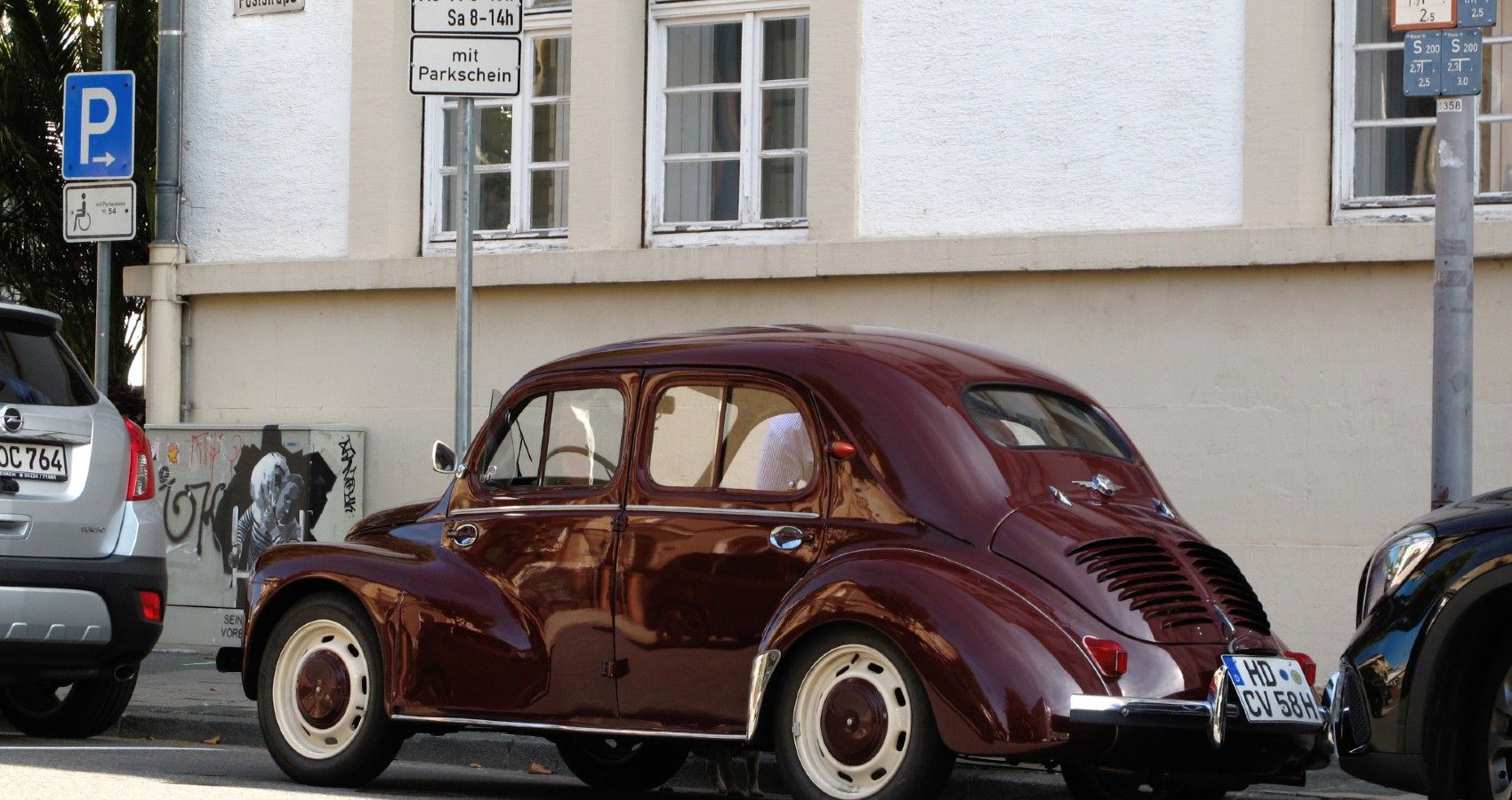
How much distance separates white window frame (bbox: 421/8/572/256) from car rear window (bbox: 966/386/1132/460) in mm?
7103

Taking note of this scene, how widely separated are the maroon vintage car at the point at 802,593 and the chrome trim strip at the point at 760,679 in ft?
0.04

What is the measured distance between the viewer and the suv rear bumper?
859 cm

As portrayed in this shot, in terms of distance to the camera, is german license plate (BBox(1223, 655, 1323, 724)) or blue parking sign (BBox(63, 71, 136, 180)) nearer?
german license plate (BBox(1223, 655, 1323, 724))

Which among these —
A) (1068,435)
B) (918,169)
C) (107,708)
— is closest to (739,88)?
(918,169)

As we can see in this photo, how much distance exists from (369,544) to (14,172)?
10.8 metres

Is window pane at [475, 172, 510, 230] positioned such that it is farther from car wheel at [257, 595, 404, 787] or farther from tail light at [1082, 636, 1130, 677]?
tail light at [1082, 636, 1130, 677]

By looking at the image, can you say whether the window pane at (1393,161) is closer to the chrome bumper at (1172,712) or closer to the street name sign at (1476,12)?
the street name sign at (1476,12)

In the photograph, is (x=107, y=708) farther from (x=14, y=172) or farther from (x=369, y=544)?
(x=14, y=172)

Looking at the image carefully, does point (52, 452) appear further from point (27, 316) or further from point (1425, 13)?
point (1425, 13)

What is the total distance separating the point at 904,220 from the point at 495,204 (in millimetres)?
3194

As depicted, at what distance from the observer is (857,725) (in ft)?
20.7

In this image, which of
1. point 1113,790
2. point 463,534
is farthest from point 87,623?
point 1113,790

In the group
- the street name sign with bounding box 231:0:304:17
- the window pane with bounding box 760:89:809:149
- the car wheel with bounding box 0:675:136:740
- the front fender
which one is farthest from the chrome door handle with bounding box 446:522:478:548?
the street name sign with bounding box 231:0:304:17

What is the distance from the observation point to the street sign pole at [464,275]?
941cm
